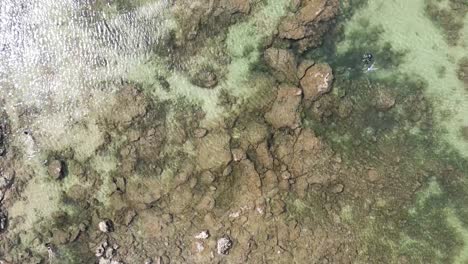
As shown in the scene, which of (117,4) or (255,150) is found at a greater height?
(117,4)

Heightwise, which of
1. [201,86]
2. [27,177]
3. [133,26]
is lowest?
[27,177]

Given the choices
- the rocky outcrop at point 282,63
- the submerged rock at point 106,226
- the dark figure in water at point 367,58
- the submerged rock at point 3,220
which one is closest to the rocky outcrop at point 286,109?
the rocky outcrop at point 282,63

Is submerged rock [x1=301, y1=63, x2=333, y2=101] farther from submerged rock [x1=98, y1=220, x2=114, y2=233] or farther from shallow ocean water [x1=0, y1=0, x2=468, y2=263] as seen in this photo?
submerged rock [x1=98, y1=220, x2=114, y2=233]

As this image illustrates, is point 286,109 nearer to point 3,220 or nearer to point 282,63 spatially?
point 282,63

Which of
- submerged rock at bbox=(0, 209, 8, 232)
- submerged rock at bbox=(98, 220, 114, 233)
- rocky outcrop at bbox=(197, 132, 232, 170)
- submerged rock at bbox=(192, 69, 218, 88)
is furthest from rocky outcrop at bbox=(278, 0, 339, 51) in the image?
submerged rock at bbox=(0, 209, 8, 232)

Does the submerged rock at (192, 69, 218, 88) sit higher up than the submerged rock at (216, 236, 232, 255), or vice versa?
the submerged rock at (192, 69, 218, 88)

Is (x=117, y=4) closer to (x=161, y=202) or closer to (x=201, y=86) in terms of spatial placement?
(x=201, y=86)

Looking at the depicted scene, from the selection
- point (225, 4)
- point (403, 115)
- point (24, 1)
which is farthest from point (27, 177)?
point (403, 115)
